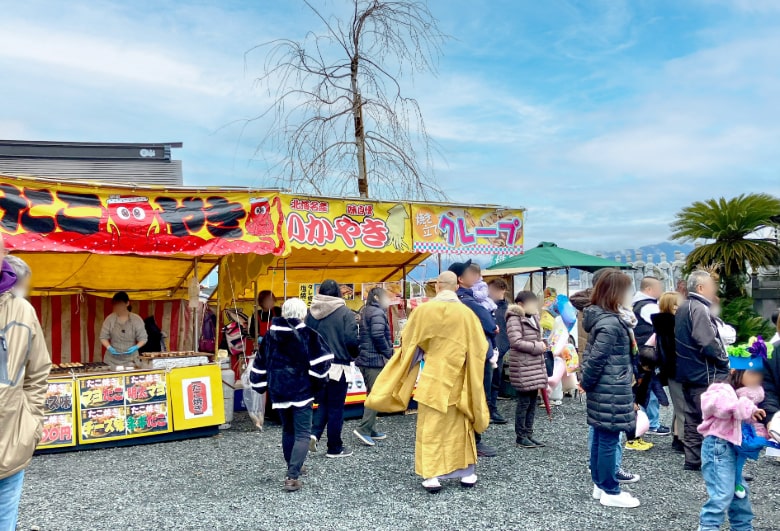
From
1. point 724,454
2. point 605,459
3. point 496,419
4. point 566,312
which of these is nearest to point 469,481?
point 605,459

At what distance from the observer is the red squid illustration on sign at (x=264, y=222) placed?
7.42 meters

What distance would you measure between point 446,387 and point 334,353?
1.71 m

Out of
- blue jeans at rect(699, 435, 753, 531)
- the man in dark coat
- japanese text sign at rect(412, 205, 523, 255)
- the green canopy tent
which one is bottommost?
blue jeans at rect(699, 435, 753, 531)

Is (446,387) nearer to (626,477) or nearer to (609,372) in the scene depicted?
(609,372)

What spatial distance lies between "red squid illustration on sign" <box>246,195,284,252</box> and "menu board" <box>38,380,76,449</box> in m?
2.70

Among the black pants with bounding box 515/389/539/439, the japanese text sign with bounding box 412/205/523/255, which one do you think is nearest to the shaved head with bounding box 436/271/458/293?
the black pants with bounding box 515/389/539/439

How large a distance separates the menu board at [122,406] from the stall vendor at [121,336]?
0.99 m

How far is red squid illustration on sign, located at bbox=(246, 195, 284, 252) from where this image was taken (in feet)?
24.3

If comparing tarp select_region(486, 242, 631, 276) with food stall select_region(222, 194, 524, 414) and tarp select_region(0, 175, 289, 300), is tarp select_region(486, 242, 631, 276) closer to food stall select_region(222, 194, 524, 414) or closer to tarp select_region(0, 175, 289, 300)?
food stall select_region(222, 194, 524, 414)

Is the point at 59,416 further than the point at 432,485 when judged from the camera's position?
Yes

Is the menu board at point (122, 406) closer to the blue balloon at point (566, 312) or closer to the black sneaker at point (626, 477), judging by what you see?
the black sneaker at point (626, 477)

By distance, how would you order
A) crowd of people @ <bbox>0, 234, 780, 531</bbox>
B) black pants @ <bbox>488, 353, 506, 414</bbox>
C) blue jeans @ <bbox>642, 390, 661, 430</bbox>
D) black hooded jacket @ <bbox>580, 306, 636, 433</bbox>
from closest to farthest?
crowd of people @ <bbox>0, 234, 780, 531</bbox>, black hooded jacket @ <bbox>580, 306, 636, 433</bbox>, blue jeans @ <bbox>642, 390, 661, 430</bbox>, black pants @ <bbox>488, 353, 506, 414</bbox>

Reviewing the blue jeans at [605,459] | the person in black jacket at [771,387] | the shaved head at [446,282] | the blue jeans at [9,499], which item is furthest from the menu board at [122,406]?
the person in black jacket at [771,387]

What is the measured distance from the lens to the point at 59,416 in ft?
21.3
